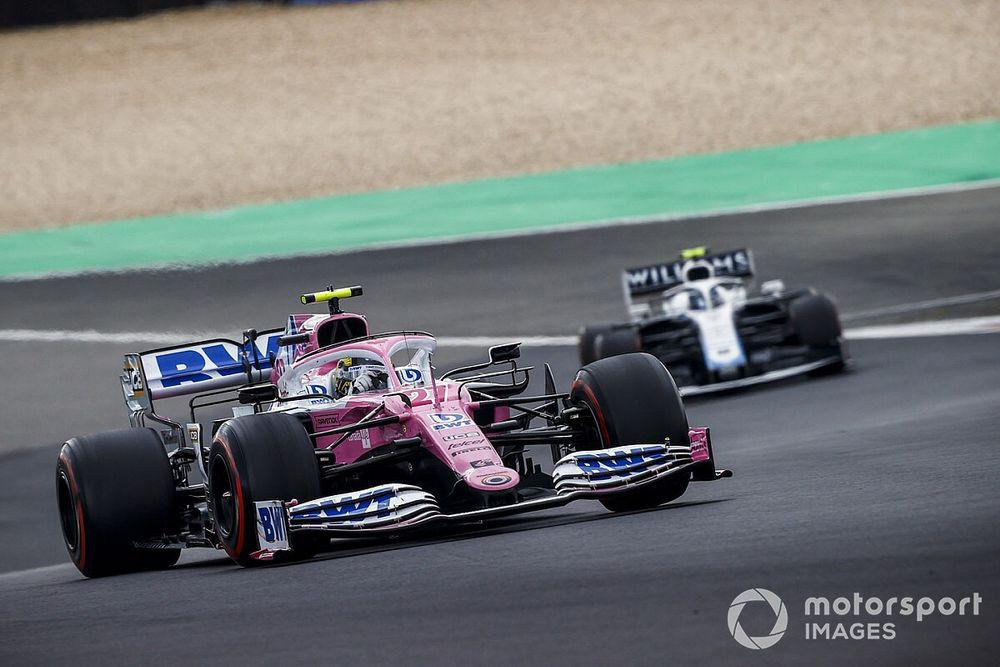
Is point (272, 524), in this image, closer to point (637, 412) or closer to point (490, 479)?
point (490, 479)

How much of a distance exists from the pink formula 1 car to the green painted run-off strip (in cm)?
1471

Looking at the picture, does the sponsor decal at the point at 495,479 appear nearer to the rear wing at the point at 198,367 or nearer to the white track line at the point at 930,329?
the rear wing at the point at 198,367

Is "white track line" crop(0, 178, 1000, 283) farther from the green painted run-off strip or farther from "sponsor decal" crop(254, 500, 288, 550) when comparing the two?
"sponsor decal" crop(254, 500, 288, 550)

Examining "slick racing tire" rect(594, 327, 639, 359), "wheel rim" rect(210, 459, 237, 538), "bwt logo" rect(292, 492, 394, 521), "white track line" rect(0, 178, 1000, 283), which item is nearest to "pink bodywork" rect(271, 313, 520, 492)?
"bwt logo" rect(292, 492, 394, 521)

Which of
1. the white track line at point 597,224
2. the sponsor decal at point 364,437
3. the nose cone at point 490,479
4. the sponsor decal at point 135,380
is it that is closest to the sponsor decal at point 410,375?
the sponsor decal at point 364,437

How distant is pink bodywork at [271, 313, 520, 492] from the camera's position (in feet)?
28.8

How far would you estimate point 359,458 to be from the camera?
31.6ft

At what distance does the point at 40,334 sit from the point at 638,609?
16.3 meters

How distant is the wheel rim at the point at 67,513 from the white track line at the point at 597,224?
13.9 metres

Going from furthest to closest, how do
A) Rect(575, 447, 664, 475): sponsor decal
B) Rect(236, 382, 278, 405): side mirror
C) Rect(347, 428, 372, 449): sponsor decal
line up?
Rect(236, 382, 278, 405): side mirror → Rect(347, 428, 372, 449): sponsor decal → Rect(575, 447, 664, 475): sponsor decal

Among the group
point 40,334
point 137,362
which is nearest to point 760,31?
point 40,334

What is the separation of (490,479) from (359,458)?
→ 124cm

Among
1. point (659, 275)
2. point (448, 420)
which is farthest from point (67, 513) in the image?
point (659, 275)

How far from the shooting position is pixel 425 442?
9.07 m
